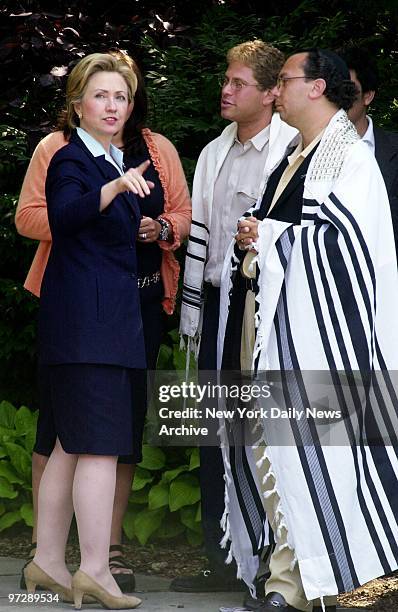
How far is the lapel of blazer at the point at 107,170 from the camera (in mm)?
4336

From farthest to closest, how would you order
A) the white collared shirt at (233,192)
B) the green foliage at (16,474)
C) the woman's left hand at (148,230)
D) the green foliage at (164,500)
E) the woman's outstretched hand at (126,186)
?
the green foliage at (16,474)
the green foliage at (164,500)
the white collared shirt at (233,192)
the woman's left hand at (148,230)
the woman's outstretched hand at (126,186)

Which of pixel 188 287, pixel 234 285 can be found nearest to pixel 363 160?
pixel 234 285

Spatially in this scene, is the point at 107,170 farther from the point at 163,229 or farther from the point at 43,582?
the point at 43,582

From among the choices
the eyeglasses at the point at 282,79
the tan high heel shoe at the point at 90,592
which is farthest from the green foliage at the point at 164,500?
the eyeglasses at the point at 282,79

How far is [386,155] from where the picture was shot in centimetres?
482

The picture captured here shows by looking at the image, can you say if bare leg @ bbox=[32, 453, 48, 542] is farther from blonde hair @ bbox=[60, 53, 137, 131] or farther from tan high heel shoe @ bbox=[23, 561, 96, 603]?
blonde hair @ bbox=[60, 53, 137, 131]

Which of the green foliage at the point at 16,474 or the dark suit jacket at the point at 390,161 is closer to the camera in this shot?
the dark suit jacket at the point at 390,161

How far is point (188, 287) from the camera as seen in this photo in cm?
486

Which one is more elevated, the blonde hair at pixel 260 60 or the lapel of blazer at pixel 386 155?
the blonde hair at pixel 260 60

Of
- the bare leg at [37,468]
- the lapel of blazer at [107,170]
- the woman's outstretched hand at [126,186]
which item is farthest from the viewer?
the bare leg at [37,468]

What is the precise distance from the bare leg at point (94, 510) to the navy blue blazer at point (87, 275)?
0.36m

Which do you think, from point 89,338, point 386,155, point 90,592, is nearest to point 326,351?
point 89,338

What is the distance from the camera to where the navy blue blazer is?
4207 mm

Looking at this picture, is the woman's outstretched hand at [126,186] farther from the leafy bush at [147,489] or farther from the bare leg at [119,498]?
the leafy bush at [147,489]
